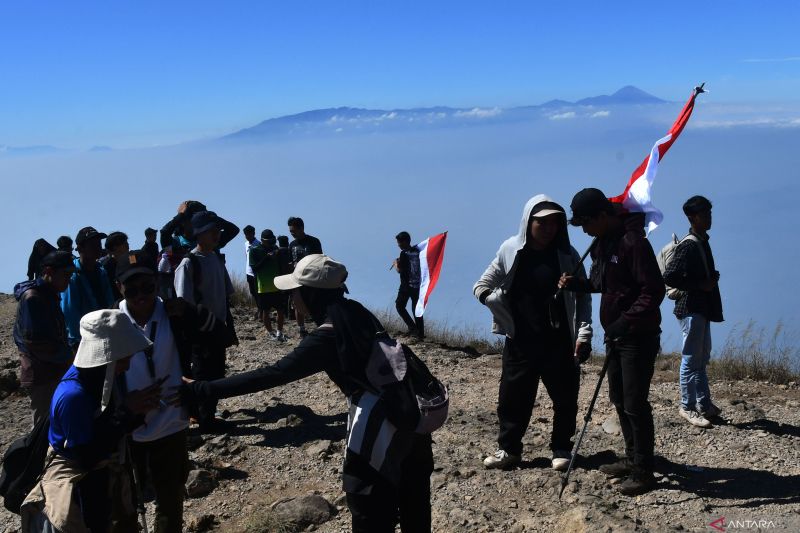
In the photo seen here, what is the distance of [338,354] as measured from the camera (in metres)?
3.30

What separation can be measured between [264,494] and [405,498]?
7.66 ft

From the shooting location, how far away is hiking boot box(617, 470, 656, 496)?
Result: 482 centimetres

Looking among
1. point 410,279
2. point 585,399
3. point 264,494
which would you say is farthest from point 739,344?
point 264,494

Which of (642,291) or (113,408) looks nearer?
(113,408)

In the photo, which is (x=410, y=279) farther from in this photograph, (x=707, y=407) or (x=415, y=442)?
(x=415, y=442)

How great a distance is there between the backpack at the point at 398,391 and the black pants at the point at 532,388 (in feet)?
6.56

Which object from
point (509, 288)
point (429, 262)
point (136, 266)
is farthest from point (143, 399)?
point (429, 262)

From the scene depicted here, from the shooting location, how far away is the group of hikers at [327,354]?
3.29 meters

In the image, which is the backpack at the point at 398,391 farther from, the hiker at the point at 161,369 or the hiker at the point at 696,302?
the hiker at the point at 696,302

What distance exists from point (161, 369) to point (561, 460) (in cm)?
289

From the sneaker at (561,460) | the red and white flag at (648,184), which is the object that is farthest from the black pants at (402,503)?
the red and white flag at (648,184)

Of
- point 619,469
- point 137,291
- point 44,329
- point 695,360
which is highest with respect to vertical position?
point 137,291

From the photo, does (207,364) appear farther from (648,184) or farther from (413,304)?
(413,304)

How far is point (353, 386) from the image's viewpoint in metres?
3.34
